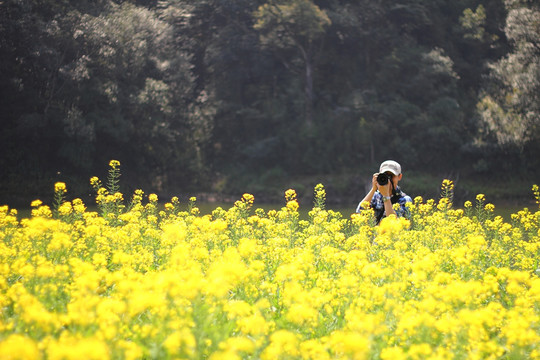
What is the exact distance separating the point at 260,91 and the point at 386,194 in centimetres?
2977

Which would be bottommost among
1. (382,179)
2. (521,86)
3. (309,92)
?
(382,179)

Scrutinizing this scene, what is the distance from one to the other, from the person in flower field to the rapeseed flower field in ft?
0.86

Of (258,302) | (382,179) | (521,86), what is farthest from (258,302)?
(521,86)

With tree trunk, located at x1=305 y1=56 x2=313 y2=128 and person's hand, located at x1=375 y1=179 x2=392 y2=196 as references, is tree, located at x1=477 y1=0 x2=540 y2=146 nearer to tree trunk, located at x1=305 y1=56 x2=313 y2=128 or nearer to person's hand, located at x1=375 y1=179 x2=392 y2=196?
tree trunk, located at x1=305 y1=56 x2=313 y2=128

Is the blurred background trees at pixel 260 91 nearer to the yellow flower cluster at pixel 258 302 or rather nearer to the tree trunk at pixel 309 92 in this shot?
the tree trunk at pixel 309 92

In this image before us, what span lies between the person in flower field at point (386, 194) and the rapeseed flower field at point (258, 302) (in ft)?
0.86

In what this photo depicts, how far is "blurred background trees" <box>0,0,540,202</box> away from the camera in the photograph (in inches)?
976

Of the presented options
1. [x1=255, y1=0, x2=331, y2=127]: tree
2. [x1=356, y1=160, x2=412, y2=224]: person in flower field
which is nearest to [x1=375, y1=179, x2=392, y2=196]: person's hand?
[x1=356, y1=160, x2=412, y2=224]: person in flower field

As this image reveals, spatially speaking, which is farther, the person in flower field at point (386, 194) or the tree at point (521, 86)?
the tree at point (521, 86)

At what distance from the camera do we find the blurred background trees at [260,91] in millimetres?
24797

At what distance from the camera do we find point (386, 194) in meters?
6.66

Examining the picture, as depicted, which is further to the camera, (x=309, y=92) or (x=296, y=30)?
(x=309, y=92)

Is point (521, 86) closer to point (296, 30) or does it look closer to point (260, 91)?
point (296, 30)

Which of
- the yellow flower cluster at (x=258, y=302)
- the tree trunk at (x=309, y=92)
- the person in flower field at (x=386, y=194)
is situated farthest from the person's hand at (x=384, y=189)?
the tree trunk at (x=309, y=92)
